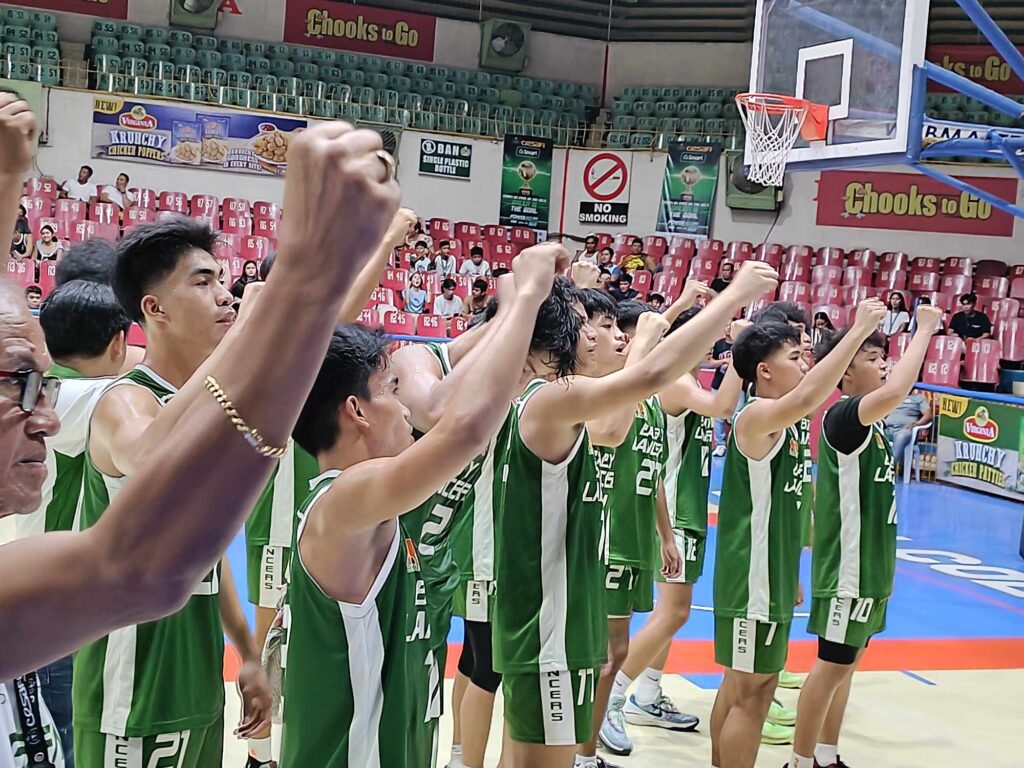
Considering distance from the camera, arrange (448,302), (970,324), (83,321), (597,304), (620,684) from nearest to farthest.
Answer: (83,321)
(597,304)
(620,684)
(970,324)
(448,302)

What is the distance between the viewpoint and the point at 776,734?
5324 millimetres

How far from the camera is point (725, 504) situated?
183 inches

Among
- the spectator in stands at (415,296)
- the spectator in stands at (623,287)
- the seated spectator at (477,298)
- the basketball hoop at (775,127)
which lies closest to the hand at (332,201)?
the basketball hoop at (775,127)

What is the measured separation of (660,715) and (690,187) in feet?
46.9

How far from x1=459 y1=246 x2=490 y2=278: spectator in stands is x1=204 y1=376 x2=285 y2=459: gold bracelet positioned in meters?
15.9

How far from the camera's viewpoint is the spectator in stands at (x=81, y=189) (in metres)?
16.4

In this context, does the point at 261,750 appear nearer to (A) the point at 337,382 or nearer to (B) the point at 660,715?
(B) the point at 660,715

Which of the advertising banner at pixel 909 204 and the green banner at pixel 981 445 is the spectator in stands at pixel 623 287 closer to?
the green banner at pixel 981 445

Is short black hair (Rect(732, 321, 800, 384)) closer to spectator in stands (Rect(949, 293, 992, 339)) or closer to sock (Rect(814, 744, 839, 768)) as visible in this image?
sock (Rect(814, 744, 839, 768))

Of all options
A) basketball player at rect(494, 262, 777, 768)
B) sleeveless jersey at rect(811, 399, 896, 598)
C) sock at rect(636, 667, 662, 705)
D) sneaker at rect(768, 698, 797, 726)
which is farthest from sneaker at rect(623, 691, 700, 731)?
basketball player at rect(494, 262, 777, 768)

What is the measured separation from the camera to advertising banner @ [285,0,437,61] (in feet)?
68.9

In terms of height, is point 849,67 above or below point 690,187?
below

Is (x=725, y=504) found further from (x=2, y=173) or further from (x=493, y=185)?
(x=493, y=185)

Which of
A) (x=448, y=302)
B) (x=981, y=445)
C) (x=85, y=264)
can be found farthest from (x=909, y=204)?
(x=85, y=264)
